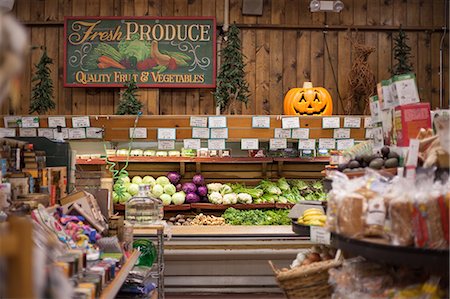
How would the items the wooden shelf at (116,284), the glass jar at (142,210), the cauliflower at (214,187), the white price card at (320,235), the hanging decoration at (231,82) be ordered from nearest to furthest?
the wooden shelf at (116,284), the white price card at (320,235), the glass jar at (142,210), the hanging decoration at (231,82), the cauliflower at (214,187)

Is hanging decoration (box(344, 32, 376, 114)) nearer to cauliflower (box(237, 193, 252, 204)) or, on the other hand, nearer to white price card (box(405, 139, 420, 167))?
cauliflower (box(237, 193, 252, 204))

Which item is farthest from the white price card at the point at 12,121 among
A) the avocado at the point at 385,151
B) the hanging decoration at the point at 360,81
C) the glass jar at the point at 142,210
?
the avocado at the point at 385,151

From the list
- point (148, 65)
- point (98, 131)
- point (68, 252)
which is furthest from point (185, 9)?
point (68, 252)

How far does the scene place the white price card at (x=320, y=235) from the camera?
9.90 feet

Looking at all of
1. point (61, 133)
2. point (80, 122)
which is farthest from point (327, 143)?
point (61, 133)

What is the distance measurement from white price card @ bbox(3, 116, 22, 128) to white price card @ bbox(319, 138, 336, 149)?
3.19 m

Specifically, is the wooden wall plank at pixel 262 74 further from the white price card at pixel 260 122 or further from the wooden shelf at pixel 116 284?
the wooden shelf at pixel 116 284

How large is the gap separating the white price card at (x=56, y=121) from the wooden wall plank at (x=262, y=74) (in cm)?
248

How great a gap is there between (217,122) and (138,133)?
83 centimetres

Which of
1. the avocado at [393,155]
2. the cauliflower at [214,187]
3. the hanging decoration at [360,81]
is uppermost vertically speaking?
the hanging decoration at [360,81]

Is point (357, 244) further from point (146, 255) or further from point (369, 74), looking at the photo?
point (369, 74)

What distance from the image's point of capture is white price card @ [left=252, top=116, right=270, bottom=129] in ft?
19.2

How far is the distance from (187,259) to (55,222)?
7.84ft

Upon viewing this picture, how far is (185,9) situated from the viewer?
719cm
